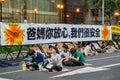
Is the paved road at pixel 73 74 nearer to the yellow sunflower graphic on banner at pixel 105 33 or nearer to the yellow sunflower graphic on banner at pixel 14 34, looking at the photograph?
the yellow sunflower graphic on banner at pixel 14 34

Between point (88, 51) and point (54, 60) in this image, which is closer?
point (54, 60)

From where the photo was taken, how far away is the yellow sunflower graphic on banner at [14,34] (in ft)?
65.9

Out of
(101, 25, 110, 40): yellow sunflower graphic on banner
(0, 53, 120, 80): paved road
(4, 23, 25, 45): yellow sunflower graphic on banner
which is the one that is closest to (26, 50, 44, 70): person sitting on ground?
(0, 53, 120, 80): paved road

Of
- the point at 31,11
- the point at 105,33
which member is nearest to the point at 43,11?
the point at 31,11

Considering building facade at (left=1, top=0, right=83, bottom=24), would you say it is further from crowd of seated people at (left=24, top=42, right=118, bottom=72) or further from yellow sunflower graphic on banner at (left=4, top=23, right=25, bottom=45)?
crowd of seated people at (left=24, top=42, right=118, bottom=72)

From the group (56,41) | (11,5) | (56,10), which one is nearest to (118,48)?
(56,41)

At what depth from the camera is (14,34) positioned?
67.4 feet

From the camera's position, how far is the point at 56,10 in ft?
224

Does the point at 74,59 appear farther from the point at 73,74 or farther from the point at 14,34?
the point at 14,34

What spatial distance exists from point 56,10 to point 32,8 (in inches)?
252

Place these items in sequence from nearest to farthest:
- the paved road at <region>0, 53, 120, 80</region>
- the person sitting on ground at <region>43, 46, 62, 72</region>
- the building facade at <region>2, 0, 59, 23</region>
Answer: the paved road at <region>0, 53, 120, 80</region> → the person sitting on ground at <region>43, 46, 62, 72</region> → the building facade at <region>2, 0, 59, 23</region>

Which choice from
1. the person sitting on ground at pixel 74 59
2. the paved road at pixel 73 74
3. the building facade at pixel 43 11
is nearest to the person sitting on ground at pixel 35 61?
the paved road at pixel 73 74

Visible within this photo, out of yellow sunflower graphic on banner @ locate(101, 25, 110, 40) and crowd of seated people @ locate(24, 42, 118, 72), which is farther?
yellow sunflower graphic on banner @ locate(101, 25, 110, 40)

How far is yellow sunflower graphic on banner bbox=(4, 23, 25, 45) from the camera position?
65.9 feet
